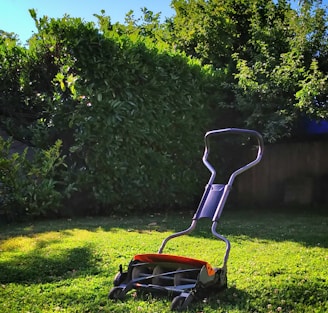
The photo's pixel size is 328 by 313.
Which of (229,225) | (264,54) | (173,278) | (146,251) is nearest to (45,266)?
(146,251)

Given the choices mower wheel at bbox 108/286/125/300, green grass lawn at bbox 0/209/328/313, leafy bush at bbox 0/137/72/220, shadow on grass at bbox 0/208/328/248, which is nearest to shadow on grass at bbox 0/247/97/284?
green grass lawn at bbox 0/209/328/313

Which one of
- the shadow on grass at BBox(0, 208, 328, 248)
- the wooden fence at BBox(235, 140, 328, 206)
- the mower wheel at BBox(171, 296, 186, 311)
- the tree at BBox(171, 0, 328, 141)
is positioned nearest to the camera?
the mower wheel at BBox(171, 296, 186, 311)

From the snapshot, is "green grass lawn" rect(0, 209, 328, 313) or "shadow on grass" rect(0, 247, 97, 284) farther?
"shadow on grass" rect(0, 247, 97, 284)

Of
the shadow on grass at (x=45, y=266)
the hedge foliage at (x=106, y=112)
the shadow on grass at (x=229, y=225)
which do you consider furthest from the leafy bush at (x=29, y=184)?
the shadow on grass at (x=45, y=266)

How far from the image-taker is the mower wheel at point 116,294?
3107mm

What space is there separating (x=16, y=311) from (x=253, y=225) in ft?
12.3

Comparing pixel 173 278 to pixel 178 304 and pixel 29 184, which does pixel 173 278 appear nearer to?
pixel 178 304

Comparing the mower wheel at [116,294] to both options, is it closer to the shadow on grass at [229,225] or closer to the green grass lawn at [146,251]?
the green grass lawn at [146,251]

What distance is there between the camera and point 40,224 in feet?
19.2

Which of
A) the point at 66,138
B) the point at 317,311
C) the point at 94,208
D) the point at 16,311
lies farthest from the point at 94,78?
the point at 317,311

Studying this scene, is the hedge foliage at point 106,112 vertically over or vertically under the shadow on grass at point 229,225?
over

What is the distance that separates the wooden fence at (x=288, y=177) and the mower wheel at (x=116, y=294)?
17.9ft

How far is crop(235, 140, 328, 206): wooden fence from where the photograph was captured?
26.2ft

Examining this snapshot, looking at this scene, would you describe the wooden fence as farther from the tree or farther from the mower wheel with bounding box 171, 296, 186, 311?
the mower wheel with bounding box 171, 296, 186, 311
